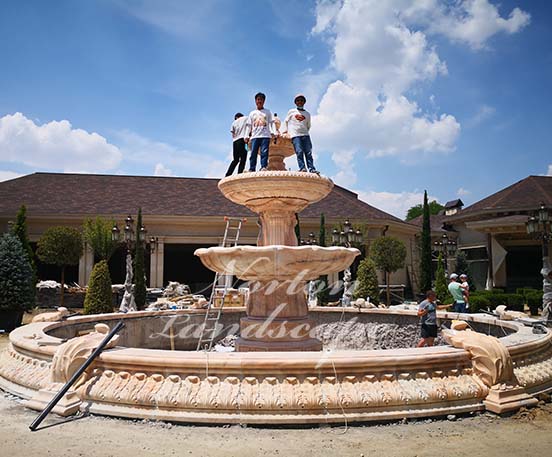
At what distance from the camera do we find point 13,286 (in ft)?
49.5

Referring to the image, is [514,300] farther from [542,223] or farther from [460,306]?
[460,306]

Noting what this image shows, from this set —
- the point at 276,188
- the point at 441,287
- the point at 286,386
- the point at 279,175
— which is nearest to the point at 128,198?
the point at 441,287

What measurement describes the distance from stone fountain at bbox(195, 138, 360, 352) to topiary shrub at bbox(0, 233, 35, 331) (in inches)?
377

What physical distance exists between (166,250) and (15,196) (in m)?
9.08

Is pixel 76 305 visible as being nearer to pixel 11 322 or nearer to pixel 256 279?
pixel 11 322

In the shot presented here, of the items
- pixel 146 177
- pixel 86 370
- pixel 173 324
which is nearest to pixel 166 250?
pixel 146 177

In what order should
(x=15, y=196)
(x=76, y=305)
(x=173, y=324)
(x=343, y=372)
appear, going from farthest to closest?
(x=15, y=196)
(x=76, y=305)
(x=173, y=324)
(x=343, y=372)

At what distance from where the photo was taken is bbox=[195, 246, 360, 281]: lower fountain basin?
24.2ft

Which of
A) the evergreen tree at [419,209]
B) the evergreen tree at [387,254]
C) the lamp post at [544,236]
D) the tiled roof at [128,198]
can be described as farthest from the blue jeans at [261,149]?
the evergreen tree at [419,209]

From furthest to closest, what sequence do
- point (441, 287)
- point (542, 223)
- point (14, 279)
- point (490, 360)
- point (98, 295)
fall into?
point (441, 287), point (98, 295), point (542, 223), point (14, 279), point (490, 360)

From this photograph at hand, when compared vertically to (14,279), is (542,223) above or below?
above

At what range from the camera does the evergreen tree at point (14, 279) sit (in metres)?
14.9

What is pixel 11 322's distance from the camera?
50.1 ft

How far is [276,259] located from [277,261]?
0.13 ft
